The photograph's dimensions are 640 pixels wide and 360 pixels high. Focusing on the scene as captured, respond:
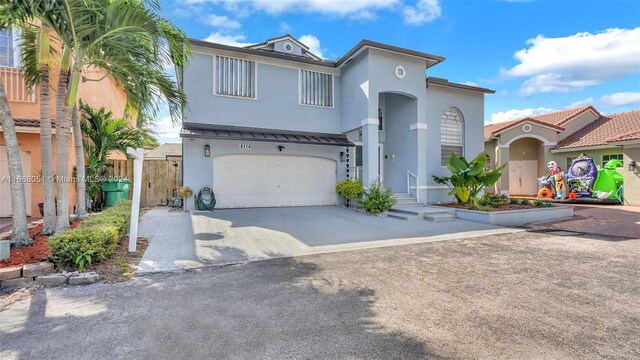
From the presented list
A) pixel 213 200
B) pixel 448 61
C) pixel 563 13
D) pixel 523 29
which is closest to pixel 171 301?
pixel 213 200

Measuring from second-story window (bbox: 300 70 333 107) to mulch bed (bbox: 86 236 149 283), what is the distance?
938 centimetres

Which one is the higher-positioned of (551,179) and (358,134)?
(358,134)

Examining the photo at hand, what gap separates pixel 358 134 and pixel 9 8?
38.1ft

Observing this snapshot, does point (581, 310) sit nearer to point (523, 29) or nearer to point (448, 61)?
point (448, 61)

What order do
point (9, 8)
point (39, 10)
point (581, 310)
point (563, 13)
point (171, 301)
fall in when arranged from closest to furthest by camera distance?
point (581, 310)
point (171, 301)
point (9, 8)
point (39, 10)
point (563, 13)

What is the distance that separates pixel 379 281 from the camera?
4598 mm

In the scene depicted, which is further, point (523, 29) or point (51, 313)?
point (523, 29)

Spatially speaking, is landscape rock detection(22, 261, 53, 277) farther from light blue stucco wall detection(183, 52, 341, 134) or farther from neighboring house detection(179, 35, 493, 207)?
light blue stucco wall detection(183, 52, 341, 134)

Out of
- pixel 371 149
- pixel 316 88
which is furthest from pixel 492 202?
pixel 316 88

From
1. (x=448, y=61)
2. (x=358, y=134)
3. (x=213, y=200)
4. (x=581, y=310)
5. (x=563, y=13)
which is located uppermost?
(x=563, y=13)

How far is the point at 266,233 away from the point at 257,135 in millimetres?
5340

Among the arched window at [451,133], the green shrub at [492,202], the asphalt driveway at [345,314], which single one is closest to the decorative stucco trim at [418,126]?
the arched window at [451,133]

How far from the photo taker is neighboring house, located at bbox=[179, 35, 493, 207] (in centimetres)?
1182

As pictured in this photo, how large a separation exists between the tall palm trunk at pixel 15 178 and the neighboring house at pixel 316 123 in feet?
17.9
